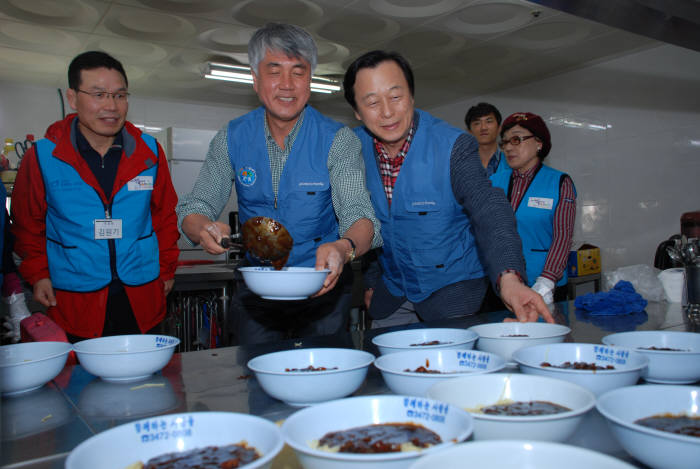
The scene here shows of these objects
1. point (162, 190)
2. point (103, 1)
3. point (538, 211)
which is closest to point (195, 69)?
point (103, 1)

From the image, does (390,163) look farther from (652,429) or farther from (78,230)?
(652,429)

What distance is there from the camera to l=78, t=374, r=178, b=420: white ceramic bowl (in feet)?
3.22

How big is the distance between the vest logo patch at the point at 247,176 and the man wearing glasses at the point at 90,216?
0.74 meters

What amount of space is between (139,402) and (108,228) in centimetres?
143

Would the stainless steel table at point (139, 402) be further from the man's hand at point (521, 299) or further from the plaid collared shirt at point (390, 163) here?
the plaid collared shirt at point (390, 163)

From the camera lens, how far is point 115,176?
2.34 m

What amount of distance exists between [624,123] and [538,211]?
2703 millimetres

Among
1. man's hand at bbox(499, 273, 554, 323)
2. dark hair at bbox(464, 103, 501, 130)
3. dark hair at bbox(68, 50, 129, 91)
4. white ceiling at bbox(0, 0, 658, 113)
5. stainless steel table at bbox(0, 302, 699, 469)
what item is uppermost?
white ceiling at bbox(0, 0, 658, 113)

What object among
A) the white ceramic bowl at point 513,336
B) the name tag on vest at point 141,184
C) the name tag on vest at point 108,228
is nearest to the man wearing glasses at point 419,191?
the white ceramic bowl at point 513,336

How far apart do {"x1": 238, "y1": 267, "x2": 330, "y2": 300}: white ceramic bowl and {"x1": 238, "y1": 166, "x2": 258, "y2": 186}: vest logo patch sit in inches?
23.3

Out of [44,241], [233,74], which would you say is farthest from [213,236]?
[233,74]

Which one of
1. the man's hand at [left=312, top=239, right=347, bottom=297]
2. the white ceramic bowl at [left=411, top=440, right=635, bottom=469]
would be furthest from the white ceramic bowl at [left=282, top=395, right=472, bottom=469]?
the man's hand at [left=312, top=239, right=347, bottom=297]

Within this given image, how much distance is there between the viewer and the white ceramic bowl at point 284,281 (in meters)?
1.27

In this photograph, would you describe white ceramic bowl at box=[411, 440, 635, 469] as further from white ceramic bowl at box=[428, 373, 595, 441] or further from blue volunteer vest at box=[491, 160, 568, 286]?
blue volunteer vest at box=[491, 160, 568, 286]
